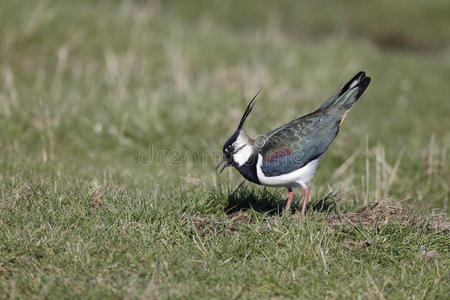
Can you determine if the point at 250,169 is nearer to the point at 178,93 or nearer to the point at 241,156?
the point at 241,156

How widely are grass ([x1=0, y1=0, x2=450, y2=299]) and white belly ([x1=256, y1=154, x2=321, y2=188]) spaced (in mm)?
329

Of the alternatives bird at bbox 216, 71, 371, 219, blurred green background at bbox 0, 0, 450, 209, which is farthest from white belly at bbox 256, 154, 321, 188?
blurred green background at bbox 0, 0, 450, 209

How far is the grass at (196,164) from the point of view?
3.99 meters

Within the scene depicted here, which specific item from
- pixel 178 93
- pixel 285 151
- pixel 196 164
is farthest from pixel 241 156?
pixel 178 93

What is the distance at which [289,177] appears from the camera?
4934 millimetres

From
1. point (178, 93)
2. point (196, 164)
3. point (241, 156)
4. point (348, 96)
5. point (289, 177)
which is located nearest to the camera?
point (289, 177)

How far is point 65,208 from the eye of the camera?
473 centimetres

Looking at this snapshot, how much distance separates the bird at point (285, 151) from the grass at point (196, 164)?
0.33 m

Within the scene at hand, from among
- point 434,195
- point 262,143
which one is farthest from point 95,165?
point 434,195

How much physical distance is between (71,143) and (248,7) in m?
12.9

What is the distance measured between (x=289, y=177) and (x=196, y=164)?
10.3 feet

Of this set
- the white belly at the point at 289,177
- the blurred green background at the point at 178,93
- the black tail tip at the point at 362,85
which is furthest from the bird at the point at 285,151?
the blurred green background at the point at 178,93

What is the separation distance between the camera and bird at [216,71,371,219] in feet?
16.2

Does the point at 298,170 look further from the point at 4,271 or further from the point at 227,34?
the point at 227,34
